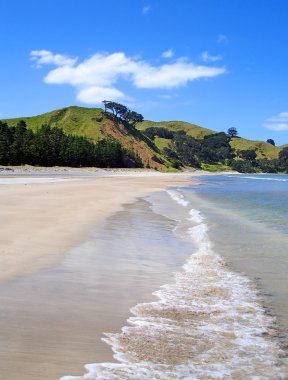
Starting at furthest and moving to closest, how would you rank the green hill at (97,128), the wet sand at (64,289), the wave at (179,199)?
the green hill at (97,128) → the wave at (179,199) → the wet sand at (64,289)

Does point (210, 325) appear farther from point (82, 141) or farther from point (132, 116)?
point (132, 116)

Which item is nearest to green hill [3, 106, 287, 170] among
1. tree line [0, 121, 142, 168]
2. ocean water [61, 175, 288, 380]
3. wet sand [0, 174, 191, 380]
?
tree line [0, 121, 142, 168]

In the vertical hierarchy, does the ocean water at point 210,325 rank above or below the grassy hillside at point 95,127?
below

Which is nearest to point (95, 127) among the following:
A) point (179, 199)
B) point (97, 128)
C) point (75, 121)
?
point (97, 128)

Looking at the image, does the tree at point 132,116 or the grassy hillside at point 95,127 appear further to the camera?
the tree at point 132,116

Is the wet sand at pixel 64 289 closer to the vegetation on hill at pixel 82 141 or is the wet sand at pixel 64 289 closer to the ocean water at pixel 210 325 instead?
the ocean water at pixel 210 325

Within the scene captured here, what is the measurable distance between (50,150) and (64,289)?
96051 millimetres

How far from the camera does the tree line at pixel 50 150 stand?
291ft

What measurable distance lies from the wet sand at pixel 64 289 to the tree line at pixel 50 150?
7504cm

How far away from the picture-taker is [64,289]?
768cm

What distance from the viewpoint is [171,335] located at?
18.5ft

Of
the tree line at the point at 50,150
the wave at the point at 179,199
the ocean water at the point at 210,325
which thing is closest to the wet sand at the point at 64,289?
the ocean water at the point at 210,325

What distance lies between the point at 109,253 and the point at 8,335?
242 inches

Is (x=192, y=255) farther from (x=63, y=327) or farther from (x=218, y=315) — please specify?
(x=63, y=327)
